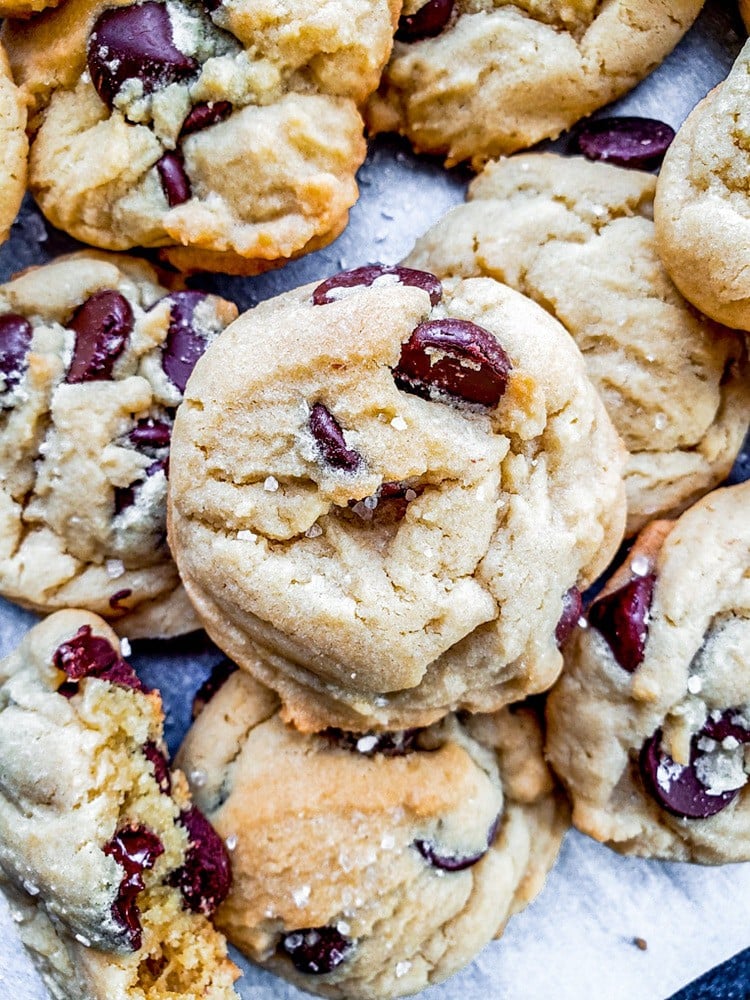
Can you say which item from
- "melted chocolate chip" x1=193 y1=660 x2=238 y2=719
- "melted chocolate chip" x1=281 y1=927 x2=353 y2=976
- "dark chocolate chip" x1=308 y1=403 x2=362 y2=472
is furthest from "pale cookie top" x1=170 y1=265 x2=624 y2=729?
"melted chocolate chip" x1=281 y1=927 x2=353 y2=976

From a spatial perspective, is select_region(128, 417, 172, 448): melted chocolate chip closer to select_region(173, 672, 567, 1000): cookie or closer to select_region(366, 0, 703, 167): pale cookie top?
select_region(173, 672, 567, 1000): cookie

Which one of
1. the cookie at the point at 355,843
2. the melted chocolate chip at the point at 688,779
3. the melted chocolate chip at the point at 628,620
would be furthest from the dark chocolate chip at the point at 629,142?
the cookie at the point at 355,843

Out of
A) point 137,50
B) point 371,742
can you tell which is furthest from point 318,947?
point 137,50

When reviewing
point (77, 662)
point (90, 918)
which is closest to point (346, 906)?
point (90, 918)

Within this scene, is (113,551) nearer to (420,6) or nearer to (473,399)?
(473,399)

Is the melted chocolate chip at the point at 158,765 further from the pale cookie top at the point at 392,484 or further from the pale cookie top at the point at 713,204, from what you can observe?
the pale cookie top at the point at 713,204

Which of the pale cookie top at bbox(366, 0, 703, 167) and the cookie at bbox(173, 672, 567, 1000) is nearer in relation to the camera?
the cookie at bbox(173, 672, 567, 1000)
